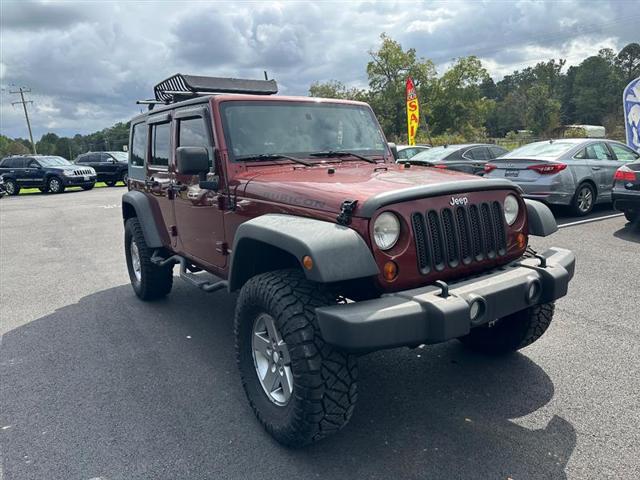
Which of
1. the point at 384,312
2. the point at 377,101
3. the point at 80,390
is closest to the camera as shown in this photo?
the point at 384,312

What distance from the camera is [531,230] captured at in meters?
3.41

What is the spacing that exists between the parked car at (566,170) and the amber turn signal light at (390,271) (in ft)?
24.4

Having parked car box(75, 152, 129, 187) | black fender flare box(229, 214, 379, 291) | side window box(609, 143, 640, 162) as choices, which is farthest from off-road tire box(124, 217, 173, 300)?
parked car box(75, 152, 129, 187)

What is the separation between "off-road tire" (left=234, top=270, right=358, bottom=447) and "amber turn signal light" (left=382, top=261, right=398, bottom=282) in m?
0.32

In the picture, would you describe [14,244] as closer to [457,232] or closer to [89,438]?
[89,438]

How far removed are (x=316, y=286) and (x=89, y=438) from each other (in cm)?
164

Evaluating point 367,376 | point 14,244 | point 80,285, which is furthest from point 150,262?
point 14,244

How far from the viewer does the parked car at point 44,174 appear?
22.7m

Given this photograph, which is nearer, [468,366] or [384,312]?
[384,312]

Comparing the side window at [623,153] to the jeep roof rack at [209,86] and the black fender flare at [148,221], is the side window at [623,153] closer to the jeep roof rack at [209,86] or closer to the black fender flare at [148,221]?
the jeep roof rack at [209,86]

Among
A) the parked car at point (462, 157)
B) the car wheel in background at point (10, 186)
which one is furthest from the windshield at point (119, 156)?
the parked car at point (462, 157)

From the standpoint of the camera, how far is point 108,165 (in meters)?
25.5

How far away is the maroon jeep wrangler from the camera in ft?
8.32

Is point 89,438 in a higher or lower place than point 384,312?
lower
